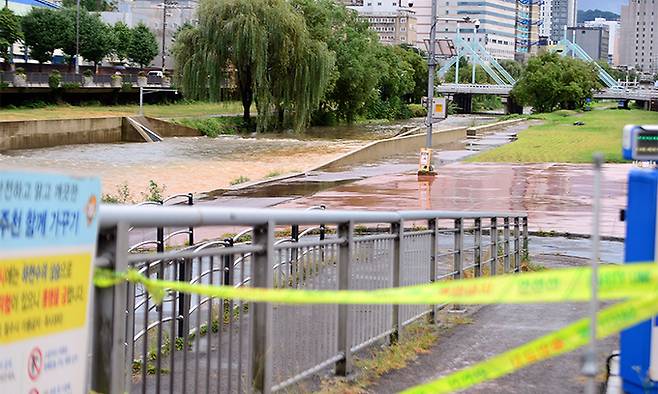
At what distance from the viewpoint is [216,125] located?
2525 inches

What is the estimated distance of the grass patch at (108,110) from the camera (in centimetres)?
5794

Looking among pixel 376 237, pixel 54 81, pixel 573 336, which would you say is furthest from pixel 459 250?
pixel 54 81

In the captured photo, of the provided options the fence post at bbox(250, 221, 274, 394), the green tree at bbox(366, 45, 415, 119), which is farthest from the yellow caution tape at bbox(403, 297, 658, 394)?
the green tree at bbox(366, 45, 415, 119)

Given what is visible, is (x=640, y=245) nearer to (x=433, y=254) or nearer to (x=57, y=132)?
(x=433, y=254)

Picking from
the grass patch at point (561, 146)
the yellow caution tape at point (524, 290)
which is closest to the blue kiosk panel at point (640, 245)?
the yellow caution tape at point (524, 290)

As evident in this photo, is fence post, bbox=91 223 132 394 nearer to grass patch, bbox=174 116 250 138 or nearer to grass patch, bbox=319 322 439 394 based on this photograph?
grass patch, bbox=319 322 439 394

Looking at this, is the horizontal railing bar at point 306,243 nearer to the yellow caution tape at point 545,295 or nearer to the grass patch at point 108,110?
the yellow caution tape at point 545,295

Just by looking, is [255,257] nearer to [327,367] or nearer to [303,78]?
[327,367]

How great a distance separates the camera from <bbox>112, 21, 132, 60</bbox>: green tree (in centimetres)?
10001

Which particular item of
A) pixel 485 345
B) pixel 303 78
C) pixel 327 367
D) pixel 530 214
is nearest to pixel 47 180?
pixel 327 367

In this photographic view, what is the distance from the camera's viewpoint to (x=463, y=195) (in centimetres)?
3064

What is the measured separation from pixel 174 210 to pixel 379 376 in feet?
11.7

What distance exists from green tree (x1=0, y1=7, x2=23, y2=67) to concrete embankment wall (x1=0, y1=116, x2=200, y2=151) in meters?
20.6

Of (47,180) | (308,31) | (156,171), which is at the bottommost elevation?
(156,171)
